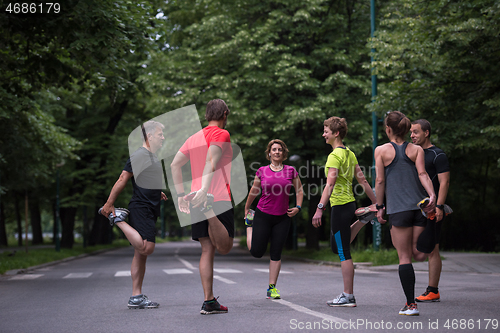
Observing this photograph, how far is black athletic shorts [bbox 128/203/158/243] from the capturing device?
646 centimetres

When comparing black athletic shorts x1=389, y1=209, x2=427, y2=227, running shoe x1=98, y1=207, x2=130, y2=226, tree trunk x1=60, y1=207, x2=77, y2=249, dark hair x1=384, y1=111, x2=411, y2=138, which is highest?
dark hair x1=384, y1=111, x2=411, y2=138

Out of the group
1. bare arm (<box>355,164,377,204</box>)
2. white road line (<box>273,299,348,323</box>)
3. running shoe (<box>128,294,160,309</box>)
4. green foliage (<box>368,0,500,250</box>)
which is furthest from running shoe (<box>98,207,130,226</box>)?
green foliage (<box>368,0,500,250</box>)

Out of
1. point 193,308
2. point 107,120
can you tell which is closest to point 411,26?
point 193,308

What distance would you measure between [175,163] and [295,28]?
15.2 meters

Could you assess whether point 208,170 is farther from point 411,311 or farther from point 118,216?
point 411,311

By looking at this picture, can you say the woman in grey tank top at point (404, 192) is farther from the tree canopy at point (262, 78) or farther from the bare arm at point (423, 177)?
the tree canopy at point (262, 78)

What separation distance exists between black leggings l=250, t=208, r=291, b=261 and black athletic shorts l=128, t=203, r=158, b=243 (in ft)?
4.25

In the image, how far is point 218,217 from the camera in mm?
5629

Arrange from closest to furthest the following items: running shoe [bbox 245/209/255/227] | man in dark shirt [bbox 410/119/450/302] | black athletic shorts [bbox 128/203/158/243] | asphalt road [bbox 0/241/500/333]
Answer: asphalt road [bbox 0/241/500/333] < man in dark shirt [bbox 410/119/450/302] < black athletic shorts [bbox 128/203/158/243] < running shoe [bbox 245/209/255/227]

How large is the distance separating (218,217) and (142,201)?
4.30 feet

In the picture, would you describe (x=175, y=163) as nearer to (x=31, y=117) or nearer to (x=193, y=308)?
(x=193, y=308)

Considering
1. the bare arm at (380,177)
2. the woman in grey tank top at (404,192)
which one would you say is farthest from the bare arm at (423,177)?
the bare arm at (380,177)

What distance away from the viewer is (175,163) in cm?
567

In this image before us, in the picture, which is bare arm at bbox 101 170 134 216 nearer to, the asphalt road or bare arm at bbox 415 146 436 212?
the asphalt road
